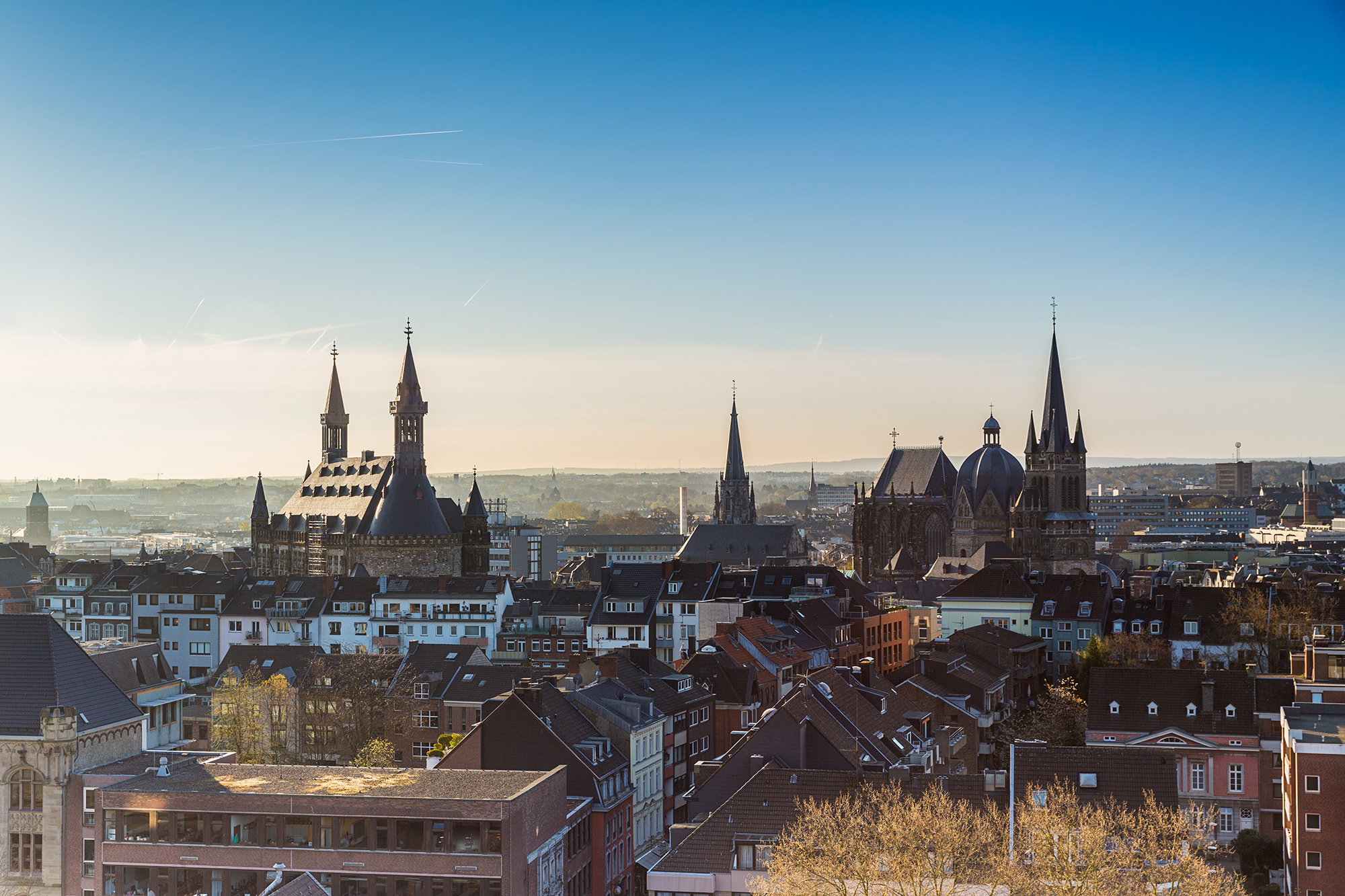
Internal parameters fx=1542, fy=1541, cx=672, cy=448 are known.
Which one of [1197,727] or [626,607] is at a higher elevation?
[626,607]

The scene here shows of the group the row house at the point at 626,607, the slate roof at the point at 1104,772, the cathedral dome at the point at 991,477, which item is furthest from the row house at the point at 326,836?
the cathedral dome at the point at 991,477

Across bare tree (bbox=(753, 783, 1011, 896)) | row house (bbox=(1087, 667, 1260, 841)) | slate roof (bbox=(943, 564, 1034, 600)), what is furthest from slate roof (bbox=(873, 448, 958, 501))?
bare tree (bbox=(753, 783, 1011, 896))

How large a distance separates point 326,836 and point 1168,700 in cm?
4007

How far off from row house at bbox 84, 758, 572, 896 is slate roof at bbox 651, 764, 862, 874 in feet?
18.3

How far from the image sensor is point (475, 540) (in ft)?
503

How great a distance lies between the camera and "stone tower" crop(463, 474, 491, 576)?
15275 cm

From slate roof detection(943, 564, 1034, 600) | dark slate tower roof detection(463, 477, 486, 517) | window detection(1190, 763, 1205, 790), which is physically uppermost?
dark slate tower roof detection(463, 477, 486, 517)

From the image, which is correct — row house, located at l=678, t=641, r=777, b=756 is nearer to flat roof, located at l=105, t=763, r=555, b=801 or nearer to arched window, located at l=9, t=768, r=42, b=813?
flat roof, located at l=105, t=763, r=555, b=801

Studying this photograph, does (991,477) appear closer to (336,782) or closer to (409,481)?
(409,481)

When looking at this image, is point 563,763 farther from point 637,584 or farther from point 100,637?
point 100,637

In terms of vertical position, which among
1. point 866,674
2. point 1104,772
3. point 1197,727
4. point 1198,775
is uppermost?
point 1104,772

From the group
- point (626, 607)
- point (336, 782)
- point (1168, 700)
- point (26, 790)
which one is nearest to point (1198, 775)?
point (1168, 700)

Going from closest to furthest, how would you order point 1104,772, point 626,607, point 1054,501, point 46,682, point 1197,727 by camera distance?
point 1104,772 → point 46,682 → point 1197,727 → point 626,607 → point 1054,501

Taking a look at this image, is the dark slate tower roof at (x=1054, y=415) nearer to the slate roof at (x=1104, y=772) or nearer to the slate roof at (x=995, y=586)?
the slate roof at (x=995, y=586)
